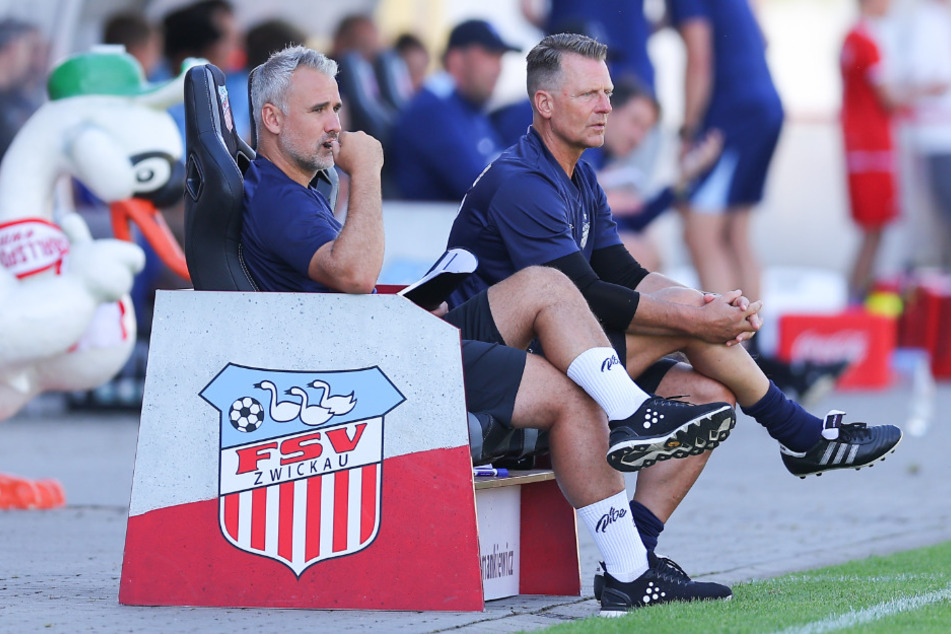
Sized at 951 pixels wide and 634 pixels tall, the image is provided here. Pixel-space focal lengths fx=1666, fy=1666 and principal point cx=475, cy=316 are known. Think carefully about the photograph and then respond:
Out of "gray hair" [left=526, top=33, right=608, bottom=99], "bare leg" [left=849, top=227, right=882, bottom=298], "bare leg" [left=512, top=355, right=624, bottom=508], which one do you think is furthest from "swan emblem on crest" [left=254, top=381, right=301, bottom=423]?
"bare leg" [left=849, top=227, right=882, bottom=298]

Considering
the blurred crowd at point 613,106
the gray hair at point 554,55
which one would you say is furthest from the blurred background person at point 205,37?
the gray hair at point 554,55

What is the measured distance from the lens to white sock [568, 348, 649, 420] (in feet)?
14.7

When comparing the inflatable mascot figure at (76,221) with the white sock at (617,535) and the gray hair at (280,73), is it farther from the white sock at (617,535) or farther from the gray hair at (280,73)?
the white sock at (617,535)

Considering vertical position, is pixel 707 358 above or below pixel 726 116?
below

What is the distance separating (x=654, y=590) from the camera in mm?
4555

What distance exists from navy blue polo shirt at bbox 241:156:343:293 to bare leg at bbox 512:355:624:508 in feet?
2.18

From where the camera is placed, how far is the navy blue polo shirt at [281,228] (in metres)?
4.59

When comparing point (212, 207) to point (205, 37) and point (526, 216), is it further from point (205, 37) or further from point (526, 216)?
point (205, 37)

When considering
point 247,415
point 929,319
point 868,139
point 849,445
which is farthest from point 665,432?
point 868,139

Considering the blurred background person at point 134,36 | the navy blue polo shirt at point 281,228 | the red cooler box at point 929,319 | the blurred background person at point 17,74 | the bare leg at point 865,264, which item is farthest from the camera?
the bare leg at point 865,264

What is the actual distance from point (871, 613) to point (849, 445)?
2.34ft

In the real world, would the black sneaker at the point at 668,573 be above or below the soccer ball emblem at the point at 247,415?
below

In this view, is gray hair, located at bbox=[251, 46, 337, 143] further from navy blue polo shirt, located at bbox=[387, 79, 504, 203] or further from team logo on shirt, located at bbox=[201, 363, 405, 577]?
navy blue polo shirt, located at bbox=[387, 79, 504, 203]

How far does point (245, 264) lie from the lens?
482cm
